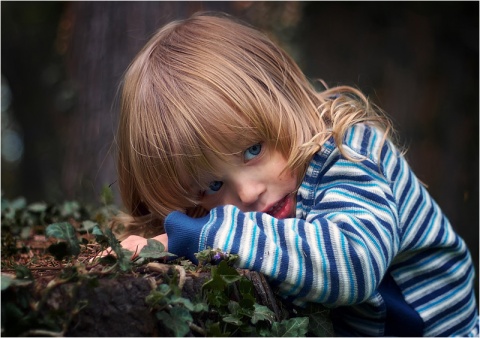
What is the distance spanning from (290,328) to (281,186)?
28.3 inches

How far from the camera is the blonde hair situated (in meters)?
2.38

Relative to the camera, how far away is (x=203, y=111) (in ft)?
7.82

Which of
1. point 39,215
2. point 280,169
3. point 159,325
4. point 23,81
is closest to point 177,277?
point 159,325

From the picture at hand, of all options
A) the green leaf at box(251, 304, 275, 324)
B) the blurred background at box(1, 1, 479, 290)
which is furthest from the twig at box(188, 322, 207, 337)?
the blurred background at box(1, 1, 479, 290)

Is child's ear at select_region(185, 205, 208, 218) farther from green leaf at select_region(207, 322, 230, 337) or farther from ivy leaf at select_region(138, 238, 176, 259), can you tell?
green leaf at select_region(207, 322, 230, 337)

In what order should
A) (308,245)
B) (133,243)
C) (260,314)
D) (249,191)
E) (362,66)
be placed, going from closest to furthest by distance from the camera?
(260,314) → (308,245) → (133,243) → (249,191) → (362,66)

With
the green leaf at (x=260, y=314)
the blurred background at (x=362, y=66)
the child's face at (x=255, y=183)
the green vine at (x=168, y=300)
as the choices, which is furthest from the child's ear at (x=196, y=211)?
the blurred background at (x=362, y=66)

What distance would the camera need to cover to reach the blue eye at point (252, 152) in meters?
2.42

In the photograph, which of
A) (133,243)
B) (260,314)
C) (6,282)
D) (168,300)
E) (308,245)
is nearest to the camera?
(6,282)

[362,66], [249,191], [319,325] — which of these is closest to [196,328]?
[319,325]

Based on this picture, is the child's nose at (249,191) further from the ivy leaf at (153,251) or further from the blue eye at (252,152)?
the ivy leaf at (153,251)

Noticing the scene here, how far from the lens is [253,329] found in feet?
5.83

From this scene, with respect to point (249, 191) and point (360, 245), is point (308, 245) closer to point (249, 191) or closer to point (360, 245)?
point (360, 245)

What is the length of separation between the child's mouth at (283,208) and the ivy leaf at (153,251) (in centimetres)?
73
